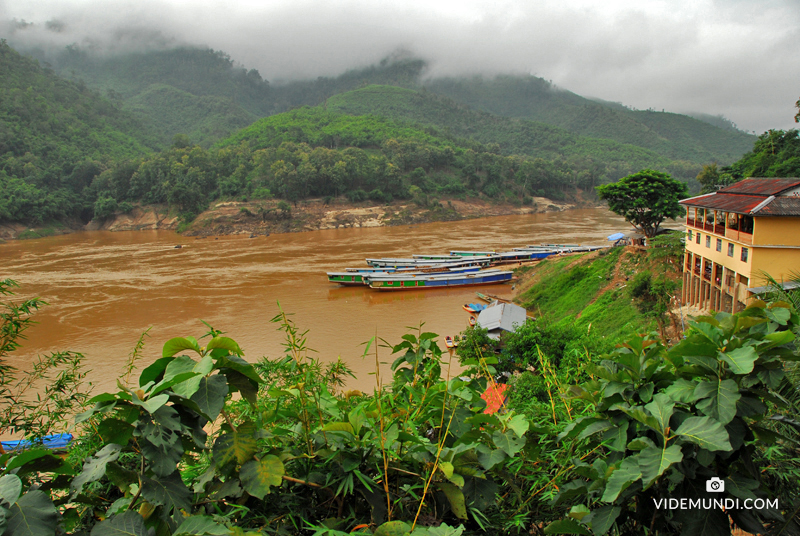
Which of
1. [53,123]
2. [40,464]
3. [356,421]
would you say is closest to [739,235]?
[356,421]

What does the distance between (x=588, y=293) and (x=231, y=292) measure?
17670 millimetres

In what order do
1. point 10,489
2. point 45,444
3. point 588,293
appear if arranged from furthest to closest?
point 588,293, point 45,444, point 10,489

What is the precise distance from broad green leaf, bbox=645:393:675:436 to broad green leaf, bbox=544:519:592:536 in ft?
1.68

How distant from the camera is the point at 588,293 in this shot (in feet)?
66.6

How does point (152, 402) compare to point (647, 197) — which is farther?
point (647, 197)

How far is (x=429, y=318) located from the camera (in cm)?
2072

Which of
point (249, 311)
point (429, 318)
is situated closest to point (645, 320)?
point (429, 318)

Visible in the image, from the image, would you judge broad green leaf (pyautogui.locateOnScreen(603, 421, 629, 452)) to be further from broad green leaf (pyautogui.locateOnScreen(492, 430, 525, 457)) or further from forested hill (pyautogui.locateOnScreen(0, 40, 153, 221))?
forested hill (pyautogui.locateOnScreen(0, 40, 153, 221))

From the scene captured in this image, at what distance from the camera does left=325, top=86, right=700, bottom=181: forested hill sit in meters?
103

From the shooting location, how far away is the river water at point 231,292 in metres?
17.5

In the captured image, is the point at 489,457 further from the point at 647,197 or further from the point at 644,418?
the point at 647,197

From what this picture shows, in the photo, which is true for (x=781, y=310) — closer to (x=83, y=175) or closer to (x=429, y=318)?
(x=429, y=318)

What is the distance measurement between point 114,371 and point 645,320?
55.0 ft

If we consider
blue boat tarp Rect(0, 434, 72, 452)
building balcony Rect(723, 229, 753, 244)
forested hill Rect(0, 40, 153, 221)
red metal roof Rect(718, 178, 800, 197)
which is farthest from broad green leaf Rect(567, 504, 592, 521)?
forested hill Rect(0, 40, 153, 221)
